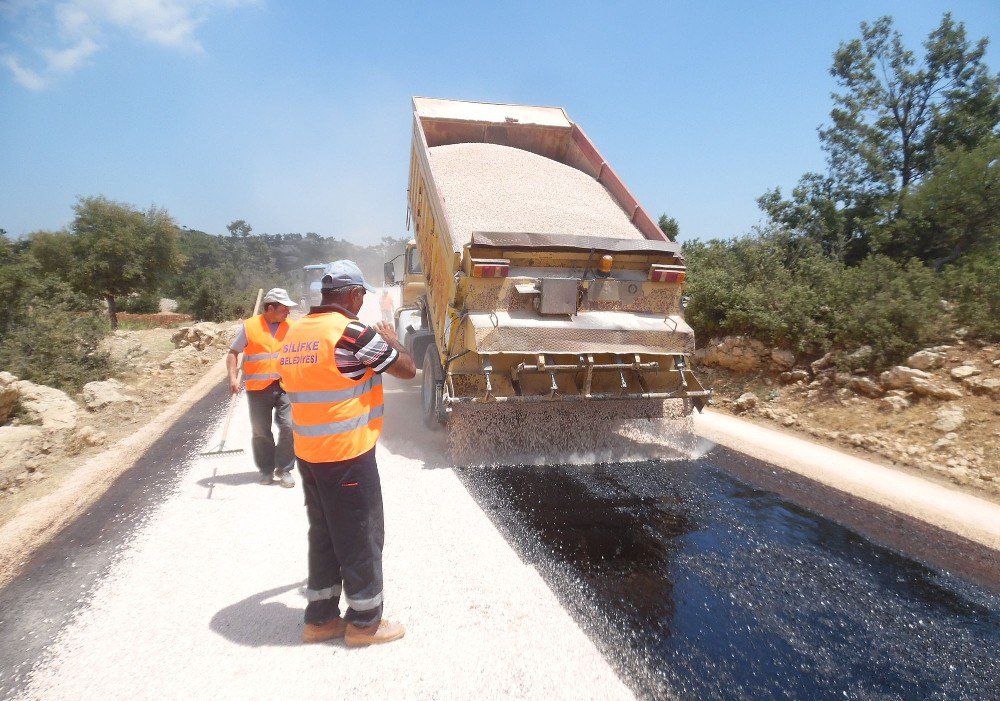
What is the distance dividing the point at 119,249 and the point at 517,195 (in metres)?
21.2

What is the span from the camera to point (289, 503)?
4055 mm

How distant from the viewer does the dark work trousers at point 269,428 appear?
4293 millimetres

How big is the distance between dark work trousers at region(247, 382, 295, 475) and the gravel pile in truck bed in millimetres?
1991

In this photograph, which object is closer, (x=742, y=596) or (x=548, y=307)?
(x=742, y=596)

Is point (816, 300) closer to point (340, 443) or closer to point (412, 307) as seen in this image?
point (412, 307)

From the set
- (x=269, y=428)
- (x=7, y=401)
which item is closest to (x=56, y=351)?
(x=7, y=401)

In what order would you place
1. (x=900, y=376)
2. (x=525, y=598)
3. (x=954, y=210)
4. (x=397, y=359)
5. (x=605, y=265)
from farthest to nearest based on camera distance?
(x=954, y=210) → (x=900, y=376) → (x=605, y=265) → (x=525, y=598) → (x=397, y=359)

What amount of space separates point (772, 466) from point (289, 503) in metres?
4.62

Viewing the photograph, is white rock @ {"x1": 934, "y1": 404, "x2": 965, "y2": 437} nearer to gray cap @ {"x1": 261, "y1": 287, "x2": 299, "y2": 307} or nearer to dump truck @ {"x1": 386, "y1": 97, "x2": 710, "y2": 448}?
dump truck @ {"x1": 386, "y1": 97, "x2": 710, "y2": 448}

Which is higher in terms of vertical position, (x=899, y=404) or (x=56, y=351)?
(x=56, y=351)

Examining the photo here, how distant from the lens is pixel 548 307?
4.51 m

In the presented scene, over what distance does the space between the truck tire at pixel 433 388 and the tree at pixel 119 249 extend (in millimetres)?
19184

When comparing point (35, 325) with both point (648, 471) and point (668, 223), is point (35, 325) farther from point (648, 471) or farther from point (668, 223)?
point (668, 223)

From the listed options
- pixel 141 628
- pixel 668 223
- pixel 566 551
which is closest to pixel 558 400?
pixel 566 551
